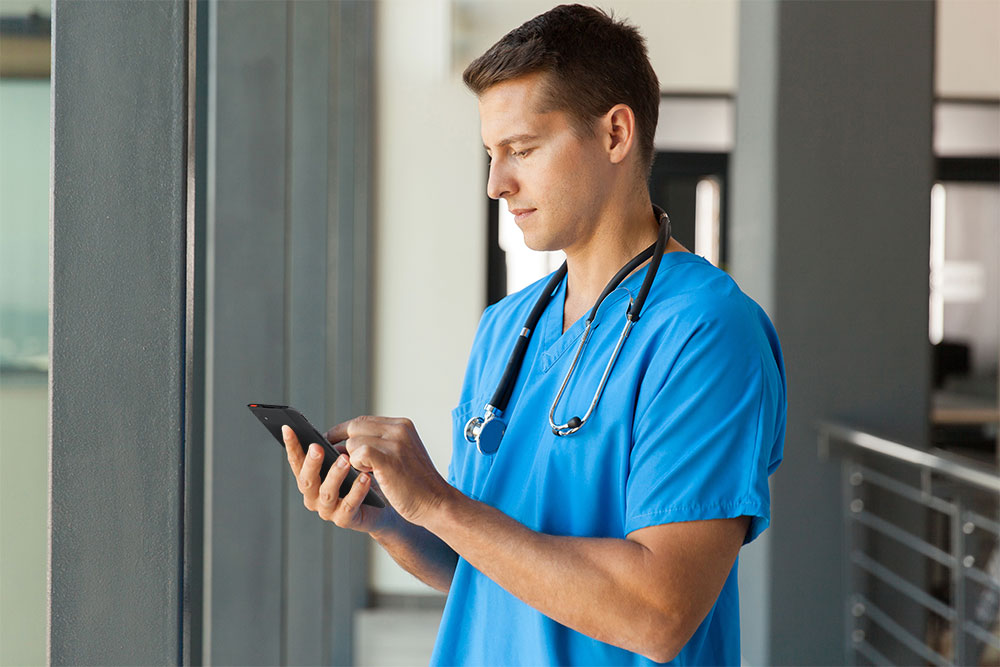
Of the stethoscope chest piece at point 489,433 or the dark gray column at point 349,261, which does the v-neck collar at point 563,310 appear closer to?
the stethoscope chest piece at point 489,433

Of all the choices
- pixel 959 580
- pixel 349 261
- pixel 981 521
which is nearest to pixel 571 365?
pixel 981 521

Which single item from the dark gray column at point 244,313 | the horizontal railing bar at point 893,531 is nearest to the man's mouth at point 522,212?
the dark gray column at point 244,313

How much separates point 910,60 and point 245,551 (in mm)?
2032

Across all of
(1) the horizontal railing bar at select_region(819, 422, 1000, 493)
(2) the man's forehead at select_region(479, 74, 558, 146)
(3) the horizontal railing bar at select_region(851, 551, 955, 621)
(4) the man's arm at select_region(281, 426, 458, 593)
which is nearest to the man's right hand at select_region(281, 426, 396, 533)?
(4) the man's arm at select_region(281, 426, 458, 593)

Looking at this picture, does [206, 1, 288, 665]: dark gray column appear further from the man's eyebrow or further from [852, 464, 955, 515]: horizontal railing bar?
[852, 464, 955, 515]: horizontal railing bar

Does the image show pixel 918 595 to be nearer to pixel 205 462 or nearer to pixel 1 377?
pixel 205 462

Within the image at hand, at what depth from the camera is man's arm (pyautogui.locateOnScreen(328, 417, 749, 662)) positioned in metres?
0.77

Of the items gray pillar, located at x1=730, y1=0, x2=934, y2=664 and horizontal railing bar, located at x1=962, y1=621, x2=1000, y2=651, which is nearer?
horizontal railing bar, located at x1=962, y1=621, x2=1000, y2=651

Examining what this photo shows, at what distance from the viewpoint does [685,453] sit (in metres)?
0.81

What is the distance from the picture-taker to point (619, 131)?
947 mm

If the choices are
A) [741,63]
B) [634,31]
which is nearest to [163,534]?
[634,31]

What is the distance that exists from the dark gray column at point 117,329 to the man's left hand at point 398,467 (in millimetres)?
148

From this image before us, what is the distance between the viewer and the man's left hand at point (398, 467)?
79cm

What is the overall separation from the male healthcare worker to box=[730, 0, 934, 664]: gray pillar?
1537 millimetres
